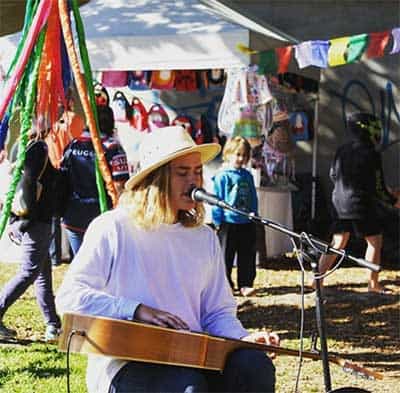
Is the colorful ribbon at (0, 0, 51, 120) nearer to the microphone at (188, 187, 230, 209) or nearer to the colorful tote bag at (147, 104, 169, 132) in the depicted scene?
the microphone at (188, 187, 230, 209)

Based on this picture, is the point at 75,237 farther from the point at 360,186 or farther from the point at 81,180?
the point at 360,186

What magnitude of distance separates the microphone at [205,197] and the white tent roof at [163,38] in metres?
4.66

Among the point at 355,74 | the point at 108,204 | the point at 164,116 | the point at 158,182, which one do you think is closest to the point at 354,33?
the point at 355,74

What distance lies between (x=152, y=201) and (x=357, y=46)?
14.2 ft

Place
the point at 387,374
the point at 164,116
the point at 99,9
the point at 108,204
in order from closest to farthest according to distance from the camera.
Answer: the point at 108,204
the point at 387,374
the point at 99,9
the point at 164,116

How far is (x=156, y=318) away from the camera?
3201mm

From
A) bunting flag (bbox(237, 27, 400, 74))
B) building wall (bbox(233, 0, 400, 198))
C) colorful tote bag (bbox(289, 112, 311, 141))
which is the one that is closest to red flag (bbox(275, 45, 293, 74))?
bunting flag (bbox(237, 27, 400, 74))

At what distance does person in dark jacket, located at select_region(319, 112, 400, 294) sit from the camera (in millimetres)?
7602

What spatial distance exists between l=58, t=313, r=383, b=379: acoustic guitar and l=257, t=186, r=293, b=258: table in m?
6.21

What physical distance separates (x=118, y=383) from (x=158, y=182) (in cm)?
75

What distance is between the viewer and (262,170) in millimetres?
9344

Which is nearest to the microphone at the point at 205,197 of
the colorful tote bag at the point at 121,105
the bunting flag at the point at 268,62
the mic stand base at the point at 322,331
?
the mic stand base at the point at 322,331

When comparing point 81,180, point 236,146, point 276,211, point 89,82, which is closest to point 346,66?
point 276,211

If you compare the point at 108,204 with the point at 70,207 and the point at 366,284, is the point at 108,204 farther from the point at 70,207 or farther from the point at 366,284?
the point at 366,284
